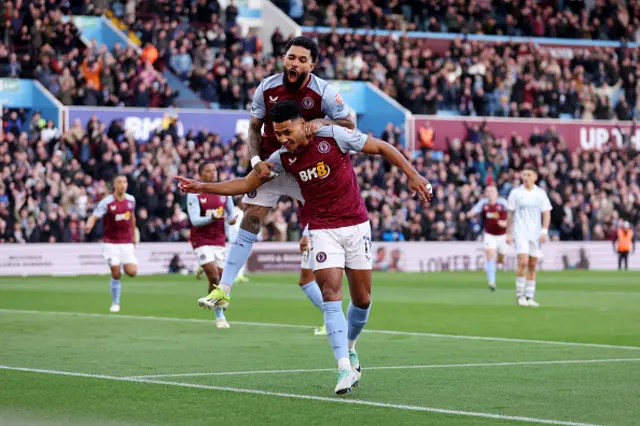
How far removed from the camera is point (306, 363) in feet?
42.7

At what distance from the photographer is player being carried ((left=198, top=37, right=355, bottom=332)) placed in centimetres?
1115

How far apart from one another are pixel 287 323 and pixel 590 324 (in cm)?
463

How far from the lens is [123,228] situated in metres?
23.5

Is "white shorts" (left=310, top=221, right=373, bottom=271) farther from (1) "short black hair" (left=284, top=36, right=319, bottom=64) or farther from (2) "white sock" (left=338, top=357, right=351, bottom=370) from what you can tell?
(1) "short black hair" (left=284, top=36, right=319, bottom=64)

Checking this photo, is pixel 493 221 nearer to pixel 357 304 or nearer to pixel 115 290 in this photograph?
pixel 115 290

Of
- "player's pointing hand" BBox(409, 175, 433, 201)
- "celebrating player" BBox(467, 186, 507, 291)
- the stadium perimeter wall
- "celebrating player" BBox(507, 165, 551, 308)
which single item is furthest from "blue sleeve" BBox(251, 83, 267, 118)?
the stadium perimeter wall

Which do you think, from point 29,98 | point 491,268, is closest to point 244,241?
point 491,268

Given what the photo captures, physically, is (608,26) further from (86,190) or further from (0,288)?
(0,288)

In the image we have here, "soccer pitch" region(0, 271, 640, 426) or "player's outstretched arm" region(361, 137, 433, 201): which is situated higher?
"player's outstretched arm" region(361, 137, 433, 201)

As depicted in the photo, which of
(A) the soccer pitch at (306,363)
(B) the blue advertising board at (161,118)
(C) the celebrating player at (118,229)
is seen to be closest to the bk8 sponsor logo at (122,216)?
(C) the celebrating player at (118,229)

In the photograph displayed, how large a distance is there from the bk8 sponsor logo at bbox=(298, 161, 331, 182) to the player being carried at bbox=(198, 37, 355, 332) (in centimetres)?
29

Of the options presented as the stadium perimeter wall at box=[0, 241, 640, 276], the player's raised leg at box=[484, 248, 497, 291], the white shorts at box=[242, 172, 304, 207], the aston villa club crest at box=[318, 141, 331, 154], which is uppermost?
the aston villa club crest at box=[318, 141, 331, 154]

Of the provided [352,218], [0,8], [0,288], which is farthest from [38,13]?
[352,218]

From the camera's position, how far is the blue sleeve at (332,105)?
1142 cm
